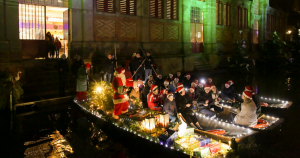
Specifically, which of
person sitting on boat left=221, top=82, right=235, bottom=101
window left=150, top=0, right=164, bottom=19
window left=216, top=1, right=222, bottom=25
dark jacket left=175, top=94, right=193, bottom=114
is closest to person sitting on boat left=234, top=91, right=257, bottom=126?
dark jacket left=175, top=94, right=193, bottom=114

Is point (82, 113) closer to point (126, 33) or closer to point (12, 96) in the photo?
point (12, 96)

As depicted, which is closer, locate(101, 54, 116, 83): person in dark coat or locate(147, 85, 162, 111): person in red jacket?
locate(147, 85, 162, 111): person in red jacket

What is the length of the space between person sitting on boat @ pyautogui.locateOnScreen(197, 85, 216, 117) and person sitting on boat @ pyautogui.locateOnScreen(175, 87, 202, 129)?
1142 millimetres

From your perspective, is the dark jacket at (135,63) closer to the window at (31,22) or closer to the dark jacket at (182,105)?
the window at (31,22)

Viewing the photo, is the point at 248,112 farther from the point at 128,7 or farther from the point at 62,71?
the point at 128,7

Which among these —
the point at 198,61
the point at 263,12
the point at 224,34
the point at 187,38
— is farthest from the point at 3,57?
the point at 263,12

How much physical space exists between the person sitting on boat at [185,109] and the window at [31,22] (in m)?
10.1

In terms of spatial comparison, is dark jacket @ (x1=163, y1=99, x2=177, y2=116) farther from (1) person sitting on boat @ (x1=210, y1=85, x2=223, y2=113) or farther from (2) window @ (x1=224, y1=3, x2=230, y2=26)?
(2) window @ (x1=224, y1=3, x2=230, y2=26)

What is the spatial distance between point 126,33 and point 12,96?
935 centimetres

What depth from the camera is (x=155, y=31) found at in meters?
19.6

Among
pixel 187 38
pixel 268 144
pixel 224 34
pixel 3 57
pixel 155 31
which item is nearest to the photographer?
pixel 268 144

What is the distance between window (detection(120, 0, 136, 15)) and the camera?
17194 mm

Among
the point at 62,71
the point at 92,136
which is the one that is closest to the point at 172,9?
the point at 62,71

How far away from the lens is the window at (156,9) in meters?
19.4
